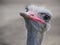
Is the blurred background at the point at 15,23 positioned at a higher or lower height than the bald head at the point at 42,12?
lower

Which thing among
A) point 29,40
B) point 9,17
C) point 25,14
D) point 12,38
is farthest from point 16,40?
point 25,14

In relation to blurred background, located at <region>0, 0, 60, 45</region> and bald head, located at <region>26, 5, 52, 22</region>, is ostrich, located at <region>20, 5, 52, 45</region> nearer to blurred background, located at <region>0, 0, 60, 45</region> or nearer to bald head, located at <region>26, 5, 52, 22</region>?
bald head, located at <region>26, 5, 52, 22</region>

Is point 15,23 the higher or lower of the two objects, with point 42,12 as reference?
lower

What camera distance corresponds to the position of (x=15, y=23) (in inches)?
72.5

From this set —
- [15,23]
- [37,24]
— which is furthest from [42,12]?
[15,23]

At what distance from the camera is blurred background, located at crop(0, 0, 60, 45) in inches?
68.7

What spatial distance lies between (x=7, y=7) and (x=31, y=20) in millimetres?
600

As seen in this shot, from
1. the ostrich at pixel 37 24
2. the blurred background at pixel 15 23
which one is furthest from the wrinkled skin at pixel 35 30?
the blurred background at pixel 15 23

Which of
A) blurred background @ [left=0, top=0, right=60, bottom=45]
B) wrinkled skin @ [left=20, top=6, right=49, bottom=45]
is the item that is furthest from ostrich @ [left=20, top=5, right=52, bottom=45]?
blurred background @ [left=0, top=0, right=60, bottom=45]

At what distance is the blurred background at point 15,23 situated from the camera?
1.75 metres

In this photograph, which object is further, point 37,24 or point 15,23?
point 15,23

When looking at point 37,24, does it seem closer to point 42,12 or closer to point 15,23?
point 42,12

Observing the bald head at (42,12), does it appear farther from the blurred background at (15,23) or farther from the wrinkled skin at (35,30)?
the blurred background at (15,23)

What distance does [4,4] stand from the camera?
1997 millimetres
